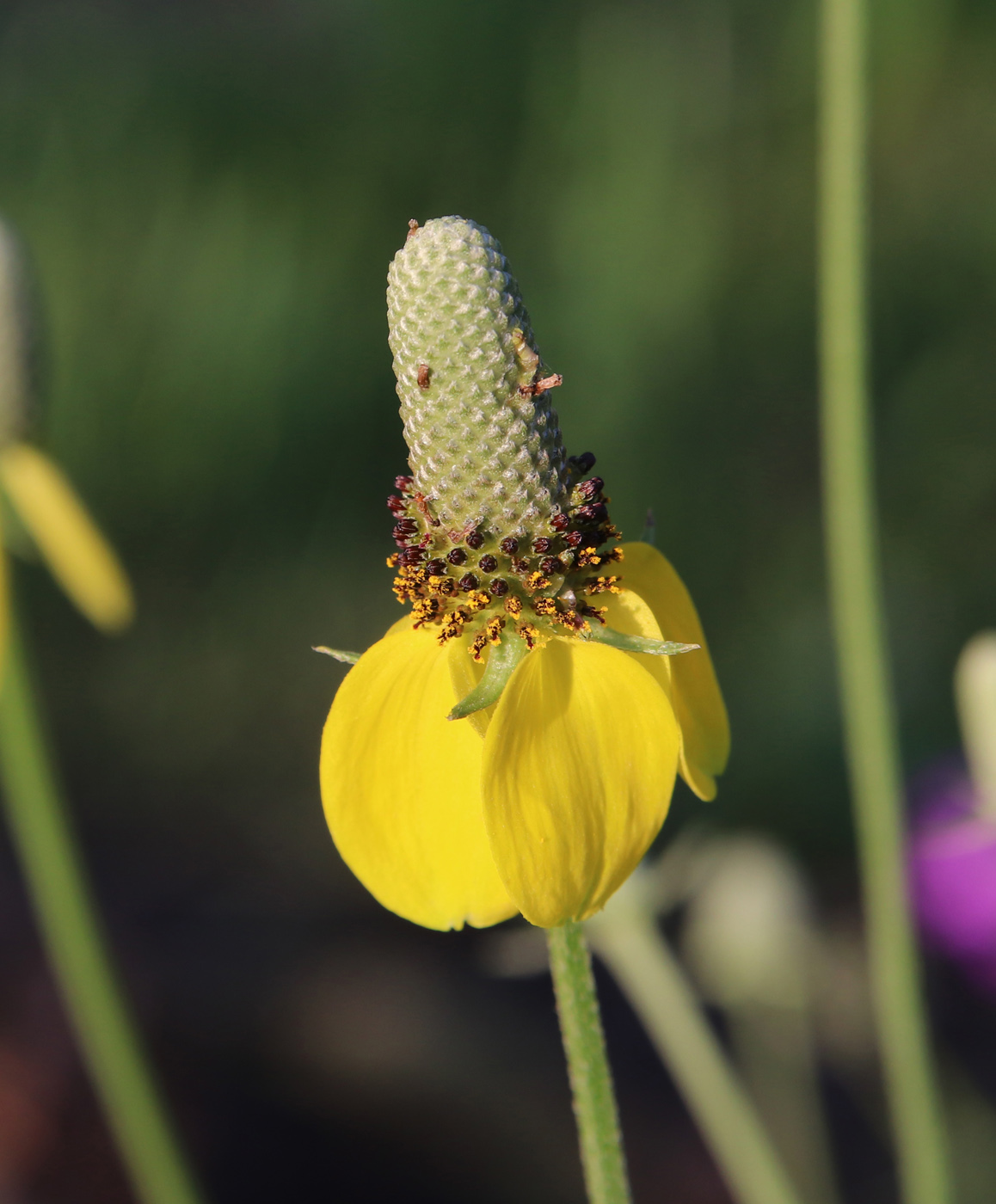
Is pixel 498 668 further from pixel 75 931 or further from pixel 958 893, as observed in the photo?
pixel 958 893

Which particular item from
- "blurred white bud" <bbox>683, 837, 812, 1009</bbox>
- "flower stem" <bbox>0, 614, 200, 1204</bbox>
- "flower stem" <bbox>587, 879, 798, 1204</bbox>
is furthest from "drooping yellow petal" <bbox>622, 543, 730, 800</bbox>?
"blurred white bud" <bbox>683, 837, 812, 1009</bbox>

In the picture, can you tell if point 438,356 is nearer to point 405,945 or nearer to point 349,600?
point 405,945

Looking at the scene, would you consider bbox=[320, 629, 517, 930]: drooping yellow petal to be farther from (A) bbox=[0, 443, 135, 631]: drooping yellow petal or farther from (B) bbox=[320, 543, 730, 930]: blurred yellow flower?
(A) bbox=[0, 443, 135, 631]: drooping yellow petal

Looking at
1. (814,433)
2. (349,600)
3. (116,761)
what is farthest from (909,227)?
(116,761)

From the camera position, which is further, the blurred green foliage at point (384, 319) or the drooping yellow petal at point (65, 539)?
the blurred green foliage at point (384, 319)

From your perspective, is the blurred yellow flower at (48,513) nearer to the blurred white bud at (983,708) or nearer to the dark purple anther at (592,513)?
the dark purple anther at (592,513)

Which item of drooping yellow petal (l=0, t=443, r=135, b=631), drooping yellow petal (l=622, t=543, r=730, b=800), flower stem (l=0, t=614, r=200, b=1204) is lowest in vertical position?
flower stem (l=0, t=614, r=200, b=1204)

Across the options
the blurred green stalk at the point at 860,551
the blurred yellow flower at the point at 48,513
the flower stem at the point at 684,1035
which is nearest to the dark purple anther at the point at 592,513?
the blurred green stalk at the point at 860,551
